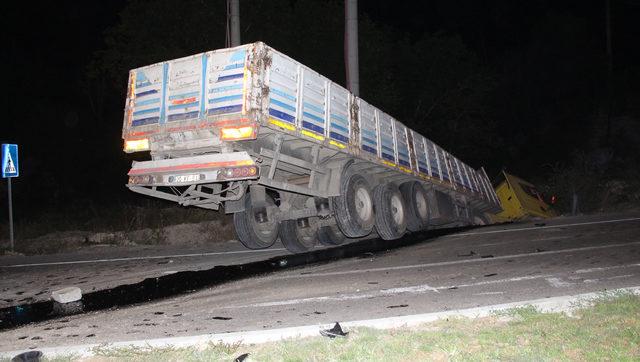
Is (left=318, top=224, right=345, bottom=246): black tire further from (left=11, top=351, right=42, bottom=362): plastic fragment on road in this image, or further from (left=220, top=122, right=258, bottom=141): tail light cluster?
(left=11, top=351, right=42, bottom=362): plastic fragment on road

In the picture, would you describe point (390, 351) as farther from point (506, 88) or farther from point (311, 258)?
point (506, 88)

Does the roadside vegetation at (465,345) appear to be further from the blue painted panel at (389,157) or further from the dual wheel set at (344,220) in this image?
the blue painted panel at (389,157)

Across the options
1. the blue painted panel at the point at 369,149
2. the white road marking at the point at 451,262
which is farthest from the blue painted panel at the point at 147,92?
the blue painted panel at the point at 369,149

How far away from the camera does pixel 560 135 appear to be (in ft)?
113

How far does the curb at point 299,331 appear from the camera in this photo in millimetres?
4582

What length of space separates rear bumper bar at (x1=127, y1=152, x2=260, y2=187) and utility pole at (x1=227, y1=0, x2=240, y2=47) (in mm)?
5695

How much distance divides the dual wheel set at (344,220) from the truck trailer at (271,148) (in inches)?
0.9

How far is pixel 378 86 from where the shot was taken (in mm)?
22969

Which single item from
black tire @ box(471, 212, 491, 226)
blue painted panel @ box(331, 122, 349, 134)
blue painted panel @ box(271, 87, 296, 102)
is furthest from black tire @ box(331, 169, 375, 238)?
black tire @ box(471, 212, 491, 226)

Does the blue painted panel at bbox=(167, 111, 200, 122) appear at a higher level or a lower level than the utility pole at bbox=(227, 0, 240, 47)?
lower

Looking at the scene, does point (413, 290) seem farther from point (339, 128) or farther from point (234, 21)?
point (234, 21)

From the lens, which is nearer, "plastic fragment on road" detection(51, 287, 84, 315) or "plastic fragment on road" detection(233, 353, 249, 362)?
"plastic fragment on road" detection(233, 353, 249, 362)

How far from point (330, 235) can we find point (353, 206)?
5.53 feet

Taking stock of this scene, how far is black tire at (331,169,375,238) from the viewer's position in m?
9.41
